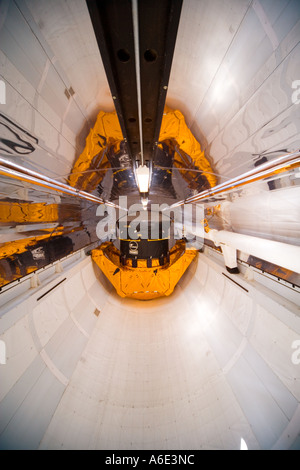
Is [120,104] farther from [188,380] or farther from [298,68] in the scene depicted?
[188,380]

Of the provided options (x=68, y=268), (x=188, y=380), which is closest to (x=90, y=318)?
(x=68, y=268)

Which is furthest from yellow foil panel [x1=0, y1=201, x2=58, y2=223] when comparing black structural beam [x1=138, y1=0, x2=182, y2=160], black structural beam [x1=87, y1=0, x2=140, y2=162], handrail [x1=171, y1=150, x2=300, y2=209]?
handrail [x1=171, y1=150, x2=300, y2=209]

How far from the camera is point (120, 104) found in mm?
1049

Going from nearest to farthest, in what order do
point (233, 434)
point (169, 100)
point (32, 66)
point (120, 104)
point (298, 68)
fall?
1. point (120, 104)
2. point (298, 68)
3. point (32, 66)
4. point (233, 434)
5. point (169, 100)

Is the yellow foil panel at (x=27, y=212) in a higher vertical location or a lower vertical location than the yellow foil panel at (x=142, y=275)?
higher

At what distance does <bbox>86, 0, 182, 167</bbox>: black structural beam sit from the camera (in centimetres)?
67

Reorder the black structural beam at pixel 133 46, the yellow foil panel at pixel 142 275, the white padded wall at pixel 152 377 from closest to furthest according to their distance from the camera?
1. the black structural beam at pixel 133 46
2. the white padded wall at pixel 152 377
3. the yellow foil panel at pixel 142 275

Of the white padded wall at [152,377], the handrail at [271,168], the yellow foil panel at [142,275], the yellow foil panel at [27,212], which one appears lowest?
the white padded wall at [152,377]

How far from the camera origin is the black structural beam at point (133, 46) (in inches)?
26.5

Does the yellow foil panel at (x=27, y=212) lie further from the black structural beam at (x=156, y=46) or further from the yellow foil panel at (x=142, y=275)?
the black structural beam at (x=156, y=46)

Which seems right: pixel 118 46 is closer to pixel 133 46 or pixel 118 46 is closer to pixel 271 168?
pixel 133 46

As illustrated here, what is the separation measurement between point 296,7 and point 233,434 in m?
3.63

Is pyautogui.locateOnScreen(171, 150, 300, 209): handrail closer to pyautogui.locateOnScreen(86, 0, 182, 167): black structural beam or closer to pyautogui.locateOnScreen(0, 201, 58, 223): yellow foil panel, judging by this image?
pyautogui.locateOnScreen(86, 0, 182, 167): black structural beam

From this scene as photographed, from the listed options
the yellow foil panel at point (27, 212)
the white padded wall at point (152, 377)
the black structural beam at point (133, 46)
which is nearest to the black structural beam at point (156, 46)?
the black structural beam at point (133, 46)
